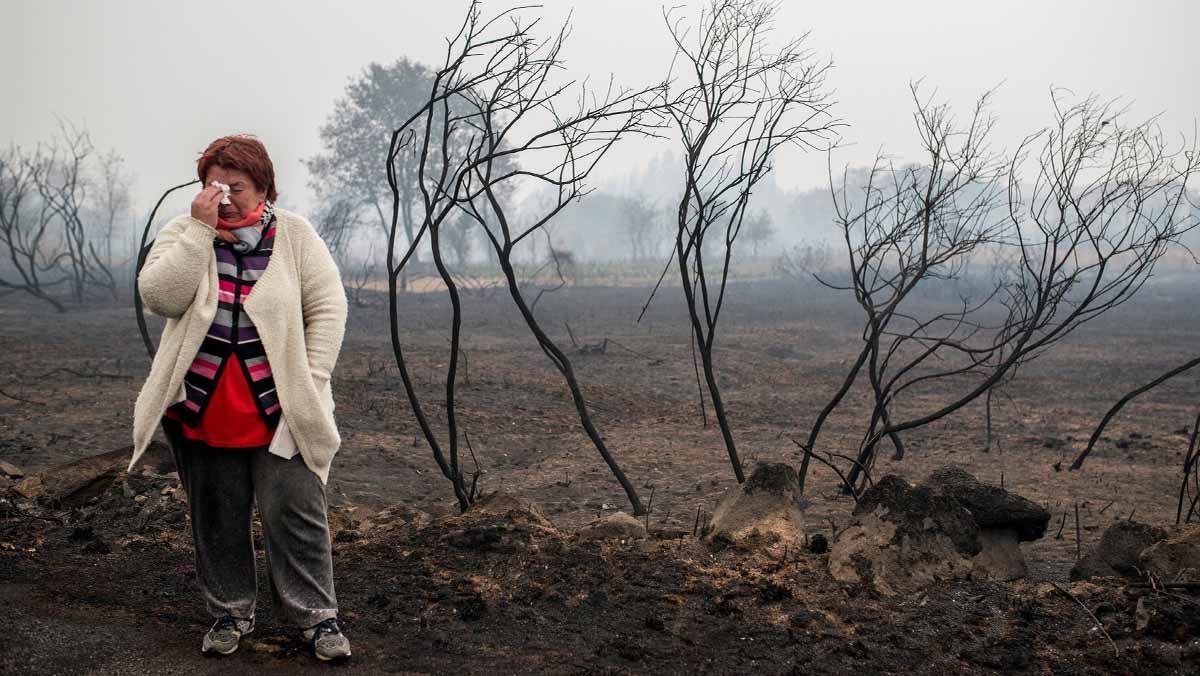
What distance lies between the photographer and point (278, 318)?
2.56 m

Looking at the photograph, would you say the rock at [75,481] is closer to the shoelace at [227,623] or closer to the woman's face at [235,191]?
the shoelace at [227,623]

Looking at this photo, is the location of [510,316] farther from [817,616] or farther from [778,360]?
[817,616]

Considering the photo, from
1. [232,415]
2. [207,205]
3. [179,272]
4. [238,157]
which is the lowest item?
[232,415]

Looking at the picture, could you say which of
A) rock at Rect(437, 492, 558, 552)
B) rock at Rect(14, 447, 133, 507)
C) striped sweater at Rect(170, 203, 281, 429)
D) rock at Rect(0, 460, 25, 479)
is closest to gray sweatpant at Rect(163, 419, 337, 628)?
striped sweater at Rect(170, 203, 281, 429)

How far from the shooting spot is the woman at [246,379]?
2490 mm

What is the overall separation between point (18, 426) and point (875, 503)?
20.4 ft

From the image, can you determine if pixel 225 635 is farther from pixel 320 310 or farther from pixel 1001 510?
pixel 1001 510

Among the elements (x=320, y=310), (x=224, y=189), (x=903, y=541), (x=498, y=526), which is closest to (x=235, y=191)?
(x=224, y=189)

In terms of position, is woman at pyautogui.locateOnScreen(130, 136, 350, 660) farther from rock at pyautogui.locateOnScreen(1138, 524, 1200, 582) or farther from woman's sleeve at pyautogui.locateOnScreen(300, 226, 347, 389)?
rock at pyautogui.locateOnScreen(1138, 524, 1200, 582)

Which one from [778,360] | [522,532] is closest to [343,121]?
[778,360]

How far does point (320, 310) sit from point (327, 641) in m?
0.97

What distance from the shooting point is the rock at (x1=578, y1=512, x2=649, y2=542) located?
160 inches

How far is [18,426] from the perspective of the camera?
6.80 meters

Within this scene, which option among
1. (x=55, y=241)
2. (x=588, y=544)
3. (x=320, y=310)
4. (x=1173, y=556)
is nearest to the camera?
(x=320, y=310)
